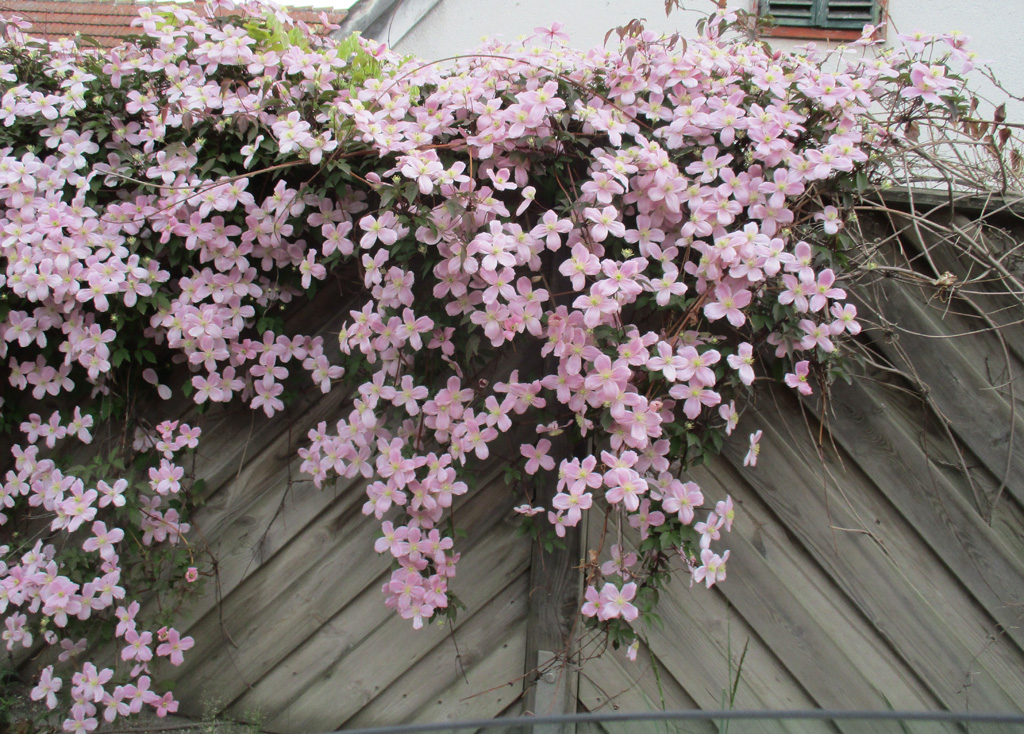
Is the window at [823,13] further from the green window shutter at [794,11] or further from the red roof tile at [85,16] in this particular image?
the red roof tile at [85,16]

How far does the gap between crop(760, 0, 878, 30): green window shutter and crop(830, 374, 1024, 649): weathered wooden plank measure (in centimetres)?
346

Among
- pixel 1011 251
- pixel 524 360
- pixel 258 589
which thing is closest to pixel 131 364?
pixel 258 589

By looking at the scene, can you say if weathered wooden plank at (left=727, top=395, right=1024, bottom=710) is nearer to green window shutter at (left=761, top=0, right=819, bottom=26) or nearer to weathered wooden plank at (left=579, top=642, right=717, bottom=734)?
weathered wooden plank at (left=579, top=642, right=717, bottom=734)

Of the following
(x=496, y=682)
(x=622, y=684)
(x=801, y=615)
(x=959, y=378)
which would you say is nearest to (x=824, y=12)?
(x=959, y=378)

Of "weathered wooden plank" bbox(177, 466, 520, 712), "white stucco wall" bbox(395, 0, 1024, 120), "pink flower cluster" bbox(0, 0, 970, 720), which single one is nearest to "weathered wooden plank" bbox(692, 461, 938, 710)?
"pink flower cluster" bbox(0, 0, 970, 720)

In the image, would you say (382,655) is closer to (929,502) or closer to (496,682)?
(496,682)

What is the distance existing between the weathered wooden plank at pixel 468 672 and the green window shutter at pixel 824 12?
13.0ft

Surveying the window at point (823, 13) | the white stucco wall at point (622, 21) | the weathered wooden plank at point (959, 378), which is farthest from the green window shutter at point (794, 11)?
the weathered wooden plank at point (959, 378)

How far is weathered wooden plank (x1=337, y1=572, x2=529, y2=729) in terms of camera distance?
5.47ft

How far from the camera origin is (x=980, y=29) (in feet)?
13.3

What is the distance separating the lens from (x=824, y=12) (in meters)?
4.13

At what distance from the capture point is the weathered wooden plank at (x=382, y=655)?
5.45 ft

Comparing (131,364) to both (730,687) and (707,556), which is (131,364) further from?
(730,687)

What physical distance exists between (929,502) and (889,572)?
18 cm
